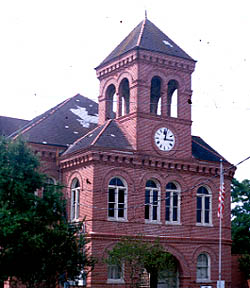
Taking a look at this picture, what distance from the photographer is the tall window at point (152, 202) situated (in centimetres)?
3925

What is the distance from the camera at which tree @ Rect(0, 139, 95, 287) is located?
1016 inches

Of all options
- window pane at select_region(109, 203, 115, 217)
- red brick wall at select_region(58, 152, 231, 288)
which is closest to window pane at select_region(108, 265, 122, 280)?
red brick wall at select_region(58, 152, 231, 288)

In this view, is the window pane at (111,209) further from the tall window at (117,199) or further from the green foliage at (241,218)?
the green foliage at (241,218)

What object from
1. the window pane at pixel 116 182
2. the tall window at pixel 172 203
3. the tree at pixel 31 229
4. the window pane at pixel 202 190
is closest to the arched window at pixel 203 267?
the tall window at pixel 172 203

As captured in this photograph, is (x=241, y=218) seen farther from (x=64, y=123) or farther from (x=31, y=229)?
(x=31, y=229)

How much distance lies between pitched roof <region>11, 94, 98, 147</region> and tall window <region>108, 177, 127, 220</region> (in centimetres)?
560

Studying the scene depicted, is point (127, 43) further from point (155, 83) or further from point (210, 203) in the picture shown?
point (210, 203)

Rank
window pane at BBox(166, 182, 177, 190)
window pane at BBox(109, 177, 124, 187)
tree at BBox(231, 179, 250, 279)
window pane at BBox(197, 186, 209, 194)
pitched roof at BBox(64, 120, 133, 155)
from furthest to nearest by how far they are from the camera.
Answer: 1. tree at BBox(231, 179, 250, 279)
2. window pane at BBox(197, 186, 209, 194)
3. window pane at BBox(166, 182, 177, 190)
4. pitched roof at BBox(64, 120, 133, 155)
5. window pane at BBox(109, 177, 124, 187)

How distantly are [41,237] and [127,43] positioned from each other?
19768 mm

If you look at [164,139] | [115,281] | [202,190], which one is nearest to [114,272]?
[115,281]

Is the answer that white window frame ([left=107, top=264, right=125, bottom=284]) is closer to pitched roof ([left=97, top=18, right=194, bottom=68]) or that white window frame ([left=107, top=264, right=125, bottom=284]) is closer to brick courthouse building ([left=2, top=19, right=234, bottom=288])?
brick courthouse building ([left=2, top=19, right=234, bottom=288])

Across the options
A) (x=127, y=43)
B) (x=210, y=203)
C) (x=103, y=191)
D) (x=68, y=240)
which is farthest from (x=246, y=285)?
(x=68, y=240)

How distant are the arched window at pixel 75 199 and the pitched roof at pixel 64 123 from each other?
10.7 ft

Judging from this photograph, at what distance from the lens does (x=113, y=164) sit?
125 ft
